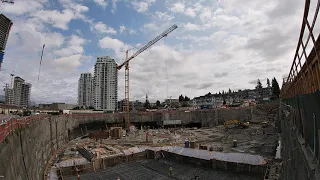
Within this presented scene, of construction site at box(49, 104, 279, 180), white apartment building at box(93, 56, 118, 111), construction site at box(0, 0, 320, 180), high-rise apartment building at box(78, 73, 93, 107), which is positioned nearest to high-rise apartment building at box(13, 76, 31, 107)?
white apartment building at box(93, 56, 118, 111)

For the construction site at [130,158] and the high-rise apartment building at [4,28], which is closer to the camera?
the construction site at [130,158]

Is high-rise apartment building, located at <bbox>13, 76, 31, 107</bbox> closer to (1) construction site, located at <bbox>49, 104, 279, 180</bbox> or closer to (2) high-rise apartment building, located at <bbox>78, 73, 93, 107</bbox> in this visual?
(2) high-rise apartment building, located at <bbox>78, 73, 93, 107</bbox>

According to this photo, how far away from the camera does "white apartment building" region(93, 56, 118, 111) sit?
474 feet

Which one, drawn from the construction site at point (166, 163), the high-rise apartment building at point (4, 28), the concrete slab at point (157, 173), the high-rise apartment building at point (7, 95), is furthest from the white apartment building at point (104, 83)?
the concrete slab at point (157, 173)

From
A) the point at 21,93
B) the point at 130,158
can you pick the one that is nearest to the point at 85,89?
the point at 21,93

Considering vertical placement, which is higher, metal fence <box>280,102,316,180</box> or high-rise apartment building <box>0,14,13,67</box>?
high-rise apartment building <box>0,14,13,67</box>

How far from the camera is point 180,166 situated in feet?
76.5

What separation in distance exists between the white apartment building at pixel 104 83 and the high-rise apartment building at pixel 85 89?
399 inches

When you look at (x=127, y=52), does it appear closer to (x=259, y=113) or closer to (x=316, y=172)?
(x=259, y=113)

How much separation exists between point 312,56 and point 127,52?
65330mm

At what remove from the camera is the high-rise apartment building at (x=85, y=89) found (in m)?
156

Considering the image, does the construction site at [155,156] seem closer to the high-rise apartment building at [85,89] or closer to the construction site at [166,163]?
the construction site at [166,163]

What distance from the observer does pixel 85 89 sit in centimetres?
15788

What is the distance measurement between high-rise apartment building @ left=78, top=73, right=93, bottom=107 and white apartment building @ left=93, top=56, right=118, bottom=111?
33.2 feet
